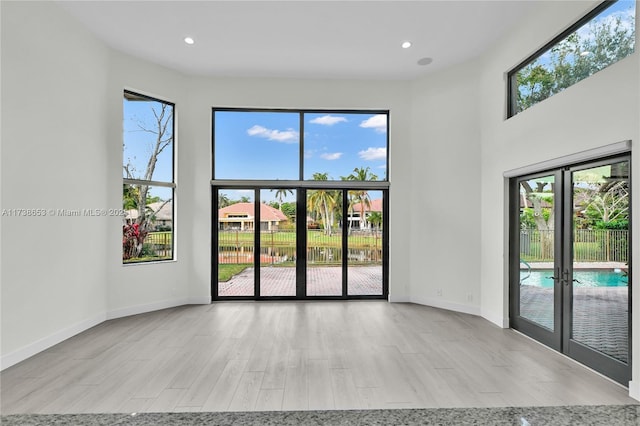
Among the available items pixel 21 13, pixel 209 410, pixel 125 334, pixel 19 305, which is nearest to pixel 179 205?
pixel 125 334

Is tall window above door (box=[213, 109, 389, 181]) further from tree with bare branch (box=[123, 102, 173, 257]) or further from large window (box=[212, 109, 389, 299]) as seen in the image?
tree with bare branch (box=[123, 102, 173, 257])

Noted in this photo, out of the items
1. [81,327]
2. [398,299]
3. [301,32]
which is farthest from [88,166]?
[398,299]

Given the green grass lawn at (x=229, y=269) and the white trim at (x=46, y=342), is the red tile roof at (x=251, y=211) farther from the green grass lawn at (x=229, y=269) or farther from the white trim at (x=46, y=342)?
the white trim at (x=46, y=342)

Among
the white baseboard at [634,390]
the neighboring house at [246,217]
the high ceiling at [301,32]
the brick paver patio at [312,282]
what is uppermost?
the high ceiling at [301,32]

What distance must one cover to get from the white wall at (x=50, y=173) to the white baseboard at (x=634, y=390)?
18.7 feet

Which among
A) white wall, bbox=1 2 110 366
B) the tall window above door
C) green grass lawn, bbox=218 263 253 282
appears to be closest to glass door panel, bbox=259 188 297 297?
green grass lawn, bbox=218 263 253 282

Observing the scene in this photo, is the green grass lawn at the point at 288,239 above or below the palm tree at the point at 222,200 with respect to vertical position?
below

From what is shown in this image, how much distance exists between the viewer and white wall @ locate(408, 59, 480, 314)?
502 cm

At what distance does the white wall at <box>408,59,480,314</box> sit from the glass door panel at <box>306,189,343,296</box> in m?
1.31

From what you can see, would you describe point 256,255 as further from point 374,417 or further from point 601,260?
point 601,260

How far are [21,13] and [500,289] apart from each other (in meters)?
6.55

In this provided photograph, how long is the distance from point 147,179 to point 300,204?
2.54m

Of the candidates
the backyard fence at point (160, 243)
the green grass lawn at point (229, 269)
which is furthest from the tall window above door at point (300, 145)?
the green grass lawn at point (229, 269)

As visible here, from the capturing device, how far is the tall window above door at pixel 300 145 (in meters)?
5.74
